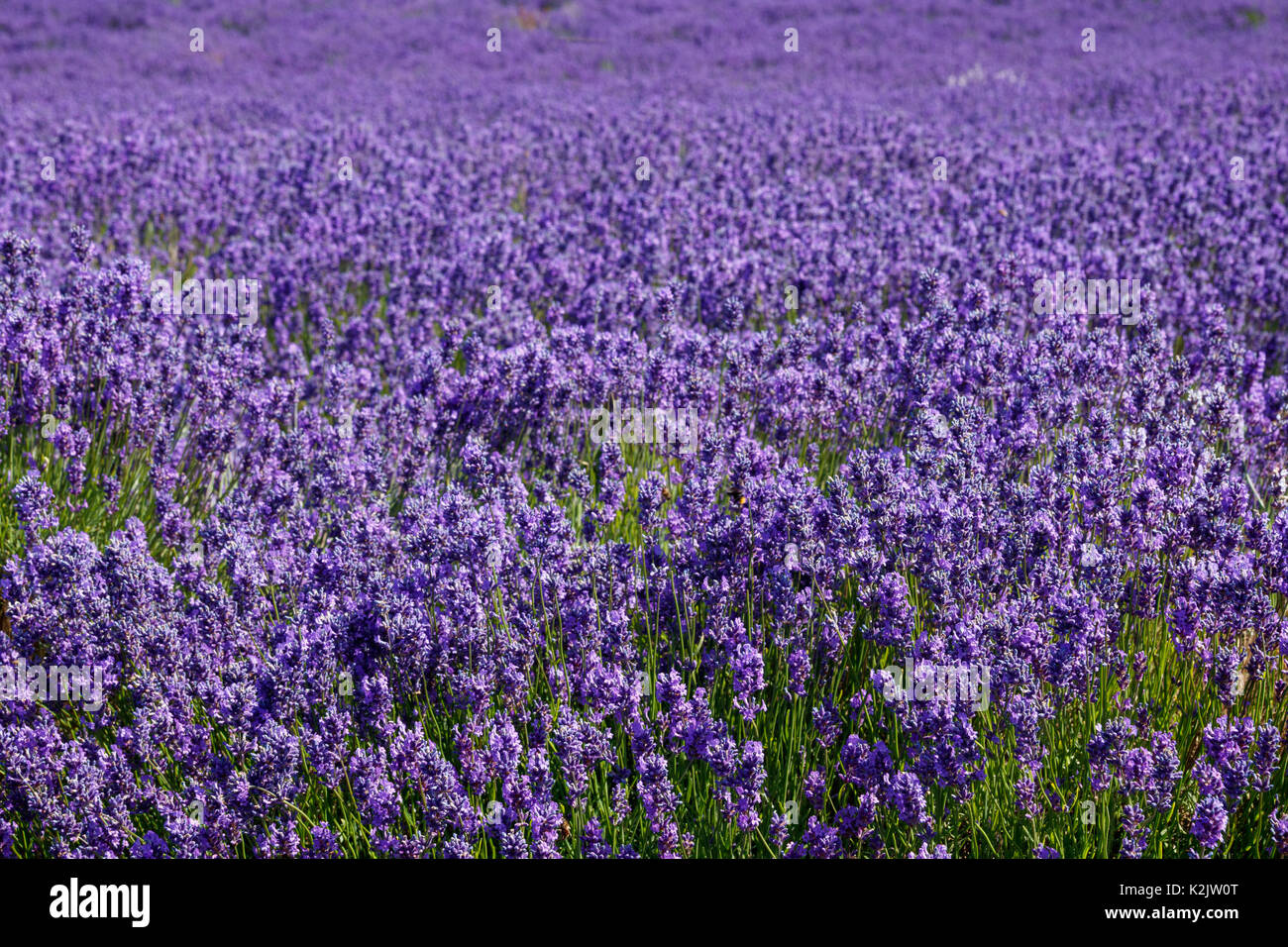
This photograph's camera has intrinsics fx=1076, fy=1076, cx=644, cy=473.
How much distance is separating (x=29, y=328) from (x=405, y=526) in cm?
195

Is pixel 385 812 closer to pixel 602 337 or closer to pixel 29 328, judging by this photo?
pixel 602 337

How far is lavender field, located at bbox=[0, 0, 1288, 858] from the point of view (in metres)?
2.40

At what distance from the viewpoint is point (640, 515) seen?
3215 mm

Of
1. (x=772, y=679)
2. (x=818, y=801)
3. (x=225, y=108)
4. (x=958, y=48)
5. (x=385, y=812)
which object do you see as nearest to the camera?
(x=385, y=812)

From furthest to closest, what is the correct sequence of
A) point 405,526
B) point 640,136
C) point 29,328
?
1. point 640,136
2. point 29,328
3. point 405,526

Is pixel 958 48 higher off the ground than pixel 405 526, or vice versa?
pixel 958 48

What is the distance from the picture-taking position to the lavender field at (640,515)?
240 cm

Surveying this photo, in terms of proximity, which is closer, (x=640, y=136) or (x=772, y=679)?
(x=772, y=679)

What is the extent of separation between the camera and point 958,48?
20188 mm

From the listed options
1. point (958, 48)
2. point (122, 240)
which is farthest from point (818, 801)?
point (958, 48)

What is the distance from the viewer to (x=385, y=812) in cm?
227
